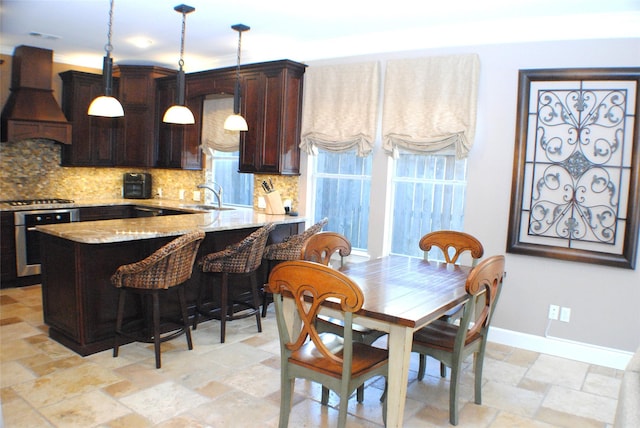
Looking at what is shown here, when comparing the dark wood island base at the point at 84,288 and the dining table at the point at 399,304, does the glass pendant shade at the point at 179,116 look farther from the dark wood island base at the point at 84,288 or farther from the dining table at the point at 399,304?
the dining table at the point at 399,304

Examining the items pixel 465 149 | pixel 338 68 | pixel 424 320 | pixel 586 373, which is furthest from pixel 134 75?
pixel 586 373

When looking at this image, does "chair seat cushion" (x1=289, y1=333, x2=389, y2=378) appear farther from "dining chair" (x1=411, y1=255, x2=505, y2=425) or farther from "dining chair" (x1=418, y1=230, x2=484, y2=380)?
"dining chair" (x1=418, y1=230, x2=484, y2=380)

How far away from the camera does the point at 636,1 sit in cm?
328

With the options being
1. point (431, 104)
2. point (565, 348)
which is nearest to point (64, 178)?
point (431, 104)

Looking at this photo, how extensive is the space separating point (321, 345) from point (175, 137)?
4.44m

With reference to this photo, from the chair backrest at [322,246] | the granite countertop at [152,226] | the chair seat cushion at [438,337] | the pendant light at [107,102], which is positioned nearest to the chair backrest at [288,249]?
the granite countertop at [152,226]

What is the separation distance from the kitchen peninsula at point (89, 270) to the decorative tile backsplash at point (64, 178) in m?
1.99

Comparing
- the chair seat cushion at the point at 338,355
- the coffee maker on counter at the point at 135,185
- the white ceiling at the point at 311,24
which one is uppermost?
the white ceiling at the point at 311,24

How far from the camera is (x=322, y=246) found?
3256mm

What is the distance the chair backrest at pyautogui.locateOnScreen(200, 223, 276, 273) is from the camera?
12.7 ft

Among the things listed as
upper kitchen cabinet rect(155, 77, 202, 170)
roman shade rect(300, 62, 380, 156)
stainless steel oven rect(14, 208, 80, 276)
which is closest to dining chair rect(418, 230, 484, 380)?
roman shade rect(300, 62, 380, 156)

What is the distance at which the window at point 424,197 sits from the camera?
4438 millimetres

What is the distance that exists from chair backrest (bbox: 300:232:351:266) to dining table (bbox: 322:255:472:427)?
147mm

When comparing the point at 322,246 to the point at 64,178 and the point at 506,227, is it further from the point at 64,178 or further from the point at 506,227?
the point at 64,178
